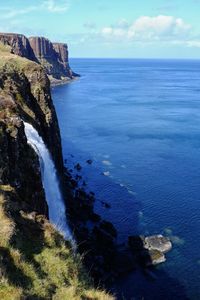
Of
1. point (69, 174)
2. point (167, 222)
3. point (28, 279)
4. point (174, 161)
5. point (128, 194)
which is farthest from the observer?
point (174, 161)

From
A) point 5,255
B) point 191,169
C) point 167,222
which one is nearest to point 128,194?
point 167,222

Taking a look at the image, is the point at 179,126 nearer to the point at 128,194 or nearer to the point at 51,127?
the point at 128,194

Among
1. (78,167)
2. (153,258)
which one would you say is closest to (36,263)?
(153,258)

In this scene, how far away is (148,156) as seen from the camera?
310 feet

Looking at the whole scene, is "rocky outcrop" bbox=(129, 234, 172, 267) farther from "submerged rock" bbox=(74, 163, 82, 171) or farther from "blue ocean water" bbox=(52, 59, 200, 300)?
"submerged rock" bbox=(74, 163, 82, 171)

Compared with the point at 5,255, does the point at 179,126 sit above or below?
below

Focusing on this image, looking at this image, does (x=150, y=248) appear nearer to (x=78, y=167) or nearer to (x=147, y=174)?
(x=147, y=174)

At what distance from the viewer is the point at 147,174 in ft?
269

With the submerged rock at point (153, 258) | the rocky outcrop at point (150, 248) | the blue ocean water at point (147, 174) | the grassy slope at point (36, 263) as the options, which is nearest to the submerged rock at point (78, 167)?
the blue ocean water at point (147, 174)

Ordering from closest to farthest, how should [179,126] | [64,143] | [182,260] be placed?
1. [182,260]
2. [64,143]
3. [179,126]

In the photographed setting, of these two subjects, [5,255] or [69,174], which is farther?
[69,174]

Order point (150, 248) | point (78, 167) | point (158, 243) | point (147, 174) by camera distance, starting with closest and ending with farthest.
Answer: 1. point (150, 248)
2. point (158, 243)
3. point (147, 174)
4. point (78, 167)

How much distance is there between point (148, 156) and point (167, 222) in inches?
1326

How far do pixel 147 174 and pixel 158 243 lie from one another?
27.9 m
